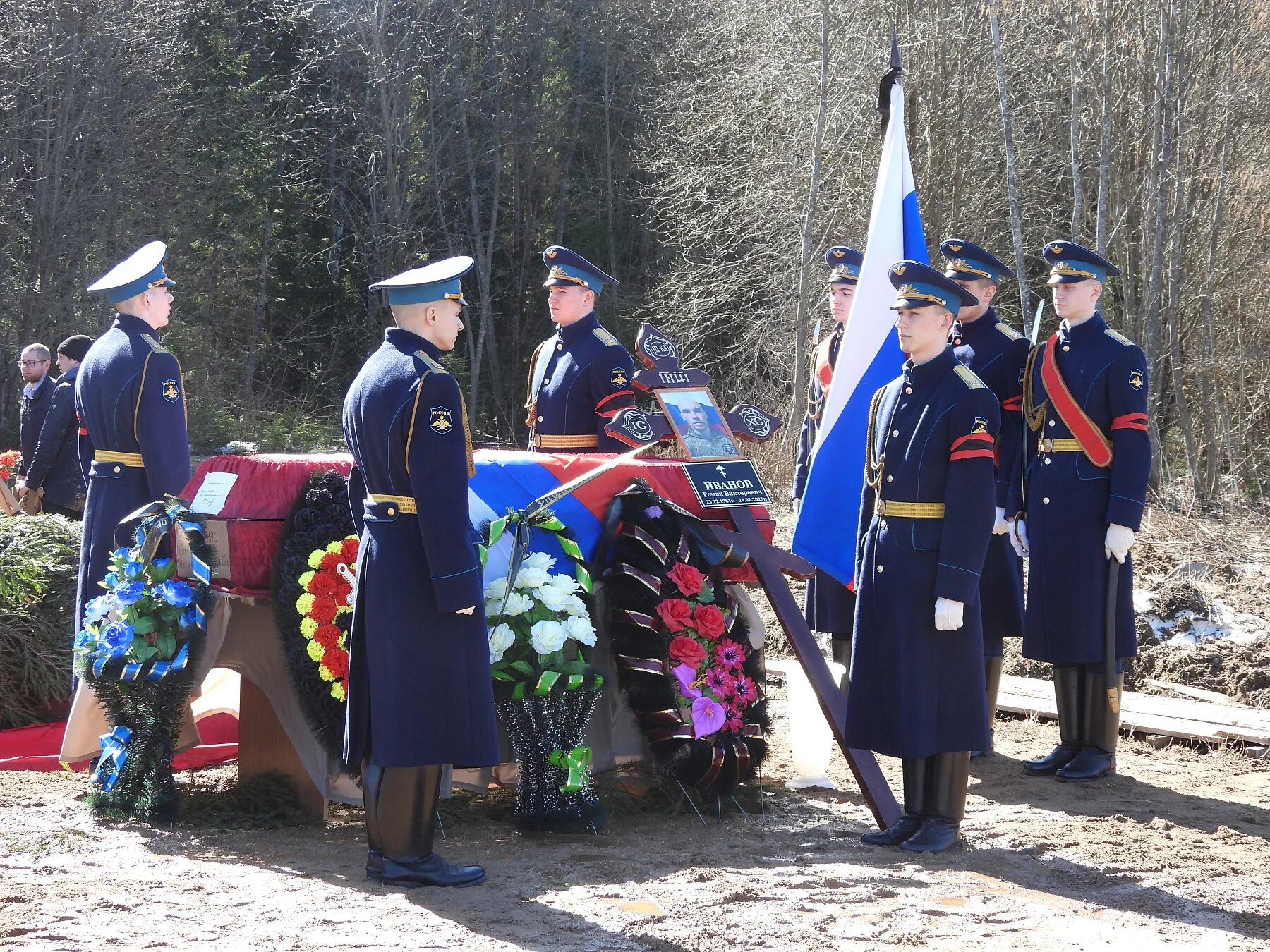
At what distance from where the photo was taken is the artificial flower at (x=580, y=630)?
191 inches

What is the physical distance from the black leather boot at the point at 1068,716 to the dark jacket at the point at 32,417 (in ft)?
21.2

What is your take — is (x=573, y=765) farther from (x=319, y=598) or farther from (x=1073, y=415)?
(x=1073, y=415)

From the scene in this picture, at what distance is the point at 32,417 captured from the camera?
30.0ft

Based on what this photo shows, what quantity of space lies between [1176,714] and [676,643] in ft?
9.55

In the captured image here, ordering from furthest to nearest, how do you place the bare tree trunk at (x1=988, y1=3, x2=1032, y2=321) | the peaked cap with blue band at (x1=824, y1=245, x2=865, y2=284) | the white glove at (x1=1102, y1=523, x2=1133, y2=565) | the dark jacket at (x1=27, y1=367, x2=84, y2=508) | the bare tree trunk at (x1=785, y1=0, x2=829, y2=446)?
the bare tree trunk at (x1=785, y1=0, x2=829, y2=446) → the bare tree trunk at (x1=988, y1=3, x2=1032, y2=321) → the dark jacket at (x1=27, y1=367, x2=84, y2=508) → the peaked cap with blue band at (x1=824, y1=245, x2=865, y2=284) → the white glove at (x1=1102, y1=523, x2=1133, y2=565)

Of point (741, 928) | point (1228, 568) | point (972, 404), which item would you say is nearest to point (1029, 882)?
point (741, 928)

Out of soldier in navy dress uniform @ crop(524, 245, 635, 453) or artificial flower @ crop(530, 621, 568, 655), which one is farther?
soldier in navy dress uniform @ crop(524, 245, 635, 453)

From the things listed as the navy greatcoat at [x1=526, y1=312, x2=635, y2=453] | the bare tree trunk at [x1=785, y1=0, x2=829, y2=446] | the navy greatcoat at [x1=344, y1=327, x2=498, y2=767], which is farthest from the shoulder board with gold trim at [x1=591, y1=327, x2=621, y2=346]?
the bare tree trunk at [x1=785, y1=0, x2=829, y2=446]

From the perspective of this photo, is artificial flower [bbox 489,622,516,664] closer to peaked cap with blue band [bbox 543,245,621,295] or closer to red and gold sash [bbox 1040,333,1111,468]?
peaked cap with blue band [bbox 543,245,621,295]

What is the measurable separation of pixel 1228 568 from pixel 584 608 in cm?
535

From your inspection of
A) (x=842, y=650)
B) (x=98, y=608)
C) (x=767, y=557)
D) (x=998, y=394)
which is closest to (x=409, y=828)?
(x=98, y=608)

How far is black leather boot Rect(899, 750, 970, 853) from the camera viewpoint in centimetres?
478

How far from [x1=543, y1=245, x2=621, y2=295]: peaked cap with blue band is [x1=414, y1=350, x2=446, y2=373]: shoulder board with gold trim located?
7.98 feet

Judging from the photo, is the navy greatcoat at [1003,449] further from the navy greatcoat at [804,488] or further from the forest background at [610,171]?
the forest background at [610,171]
